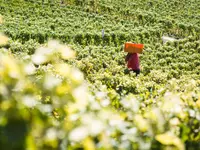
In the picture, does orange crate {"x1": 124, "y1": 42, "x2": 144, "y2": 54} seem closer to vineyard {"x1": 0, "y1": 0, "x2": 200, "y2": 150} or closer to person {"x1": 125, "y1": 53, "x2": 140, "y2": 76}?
person {"x1": 125, "y1": 53, "x2": 140, "y2": 76}

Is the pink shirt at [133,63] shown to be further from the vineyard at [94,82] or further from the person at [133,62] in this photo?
the vineyard at [94,82]

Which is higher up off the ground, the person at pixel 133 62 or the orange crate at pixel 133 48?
the orange crate at pixel 133 48

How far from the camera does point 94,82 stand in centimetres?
952

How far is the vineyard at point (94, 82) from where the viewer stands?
190 cm

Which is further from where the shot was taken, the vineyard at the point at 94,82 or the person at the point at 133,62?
the person at the point at 133,62

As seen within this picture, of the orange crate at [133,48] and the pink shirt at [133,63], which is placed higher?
the orange crate at [133,48]

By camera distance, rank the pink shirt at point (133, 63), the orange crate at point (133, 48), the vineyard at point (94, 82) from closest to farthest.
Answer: the vineyard at point (94, 82), the pink shirt at point (133, 63), the orange crate at point (133, 48)

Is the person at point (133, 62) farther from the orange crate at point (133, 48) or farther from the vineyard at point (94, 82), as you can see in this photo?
the vineyard at point (94, 82)

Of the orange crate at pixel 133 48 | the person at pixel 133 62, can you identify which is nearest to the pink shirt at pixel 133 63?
the person at pixel 133 62

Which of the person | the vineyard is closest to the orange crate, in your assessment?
the person

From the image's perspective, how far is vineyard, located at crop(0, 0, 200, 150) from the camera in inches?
75.0

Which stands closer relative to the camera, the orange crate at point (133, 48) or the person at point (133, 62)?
the person at point (133, 62)

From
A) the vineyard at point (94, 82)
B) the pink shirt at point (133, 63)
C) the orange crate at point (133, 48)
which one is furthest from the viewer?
the orange crate at point (133, 48)

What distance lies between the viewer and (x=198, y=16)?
1127 inches
